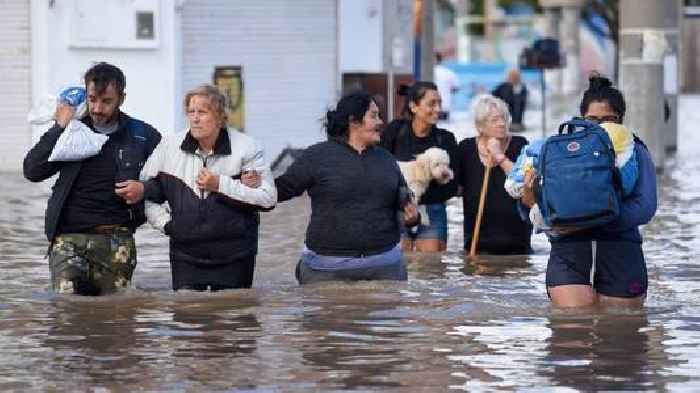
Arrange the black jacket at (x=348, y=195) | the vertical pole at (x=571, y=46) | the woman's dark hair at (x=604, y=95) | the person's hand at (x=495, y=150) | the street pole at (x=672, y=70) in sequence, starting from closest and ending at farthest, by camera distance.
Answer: the woman's dark hair at (x=604, y=95)
the black jacket at (x=348, y=195)
the person's hand at (x=495, y=150)
the street pole at (x=672, y=70)
the vertical pole at (x=571, y=46)

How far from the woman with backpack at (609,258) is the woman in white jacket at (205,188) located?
5.22 ft

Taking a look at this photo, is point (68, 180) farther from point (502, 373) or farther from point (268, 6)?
point (268, 6)

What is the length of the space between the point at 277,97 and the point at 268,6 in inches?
48.2

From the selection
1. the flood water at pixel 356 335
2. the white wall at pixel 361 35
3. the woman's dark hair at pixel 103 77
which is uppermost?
the white wall at pixel 361 35

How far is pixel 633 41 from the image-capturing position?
25.9 metres

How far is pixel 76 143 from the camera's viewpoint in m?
11.3

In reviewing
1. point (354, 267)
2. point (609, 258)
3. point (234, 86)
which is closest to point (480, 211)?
point (354, 267)

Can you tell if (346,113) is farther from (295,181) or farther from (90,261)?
(90,261)

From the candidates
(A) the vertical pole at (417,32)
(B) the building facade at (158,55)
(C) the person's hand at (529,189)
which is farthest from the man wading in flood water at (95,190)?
(A) the vertical pole at (417,32)

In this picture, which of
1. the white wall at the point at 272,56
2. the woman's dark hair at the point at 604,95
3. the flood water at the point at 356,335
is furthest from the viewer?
the white wall at the point at 272,56

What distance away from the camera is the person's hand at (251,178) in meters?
11.4

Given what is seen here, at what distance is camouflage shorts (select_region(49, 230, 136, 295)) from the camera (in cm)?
1152

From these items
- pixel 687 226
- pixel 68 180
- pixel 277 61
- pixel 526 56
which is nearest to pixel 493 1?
pixel 526 56

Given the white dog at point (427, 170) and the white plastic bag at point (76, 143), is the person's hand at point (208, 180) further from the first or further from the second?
the white dog at point (427, 170)
